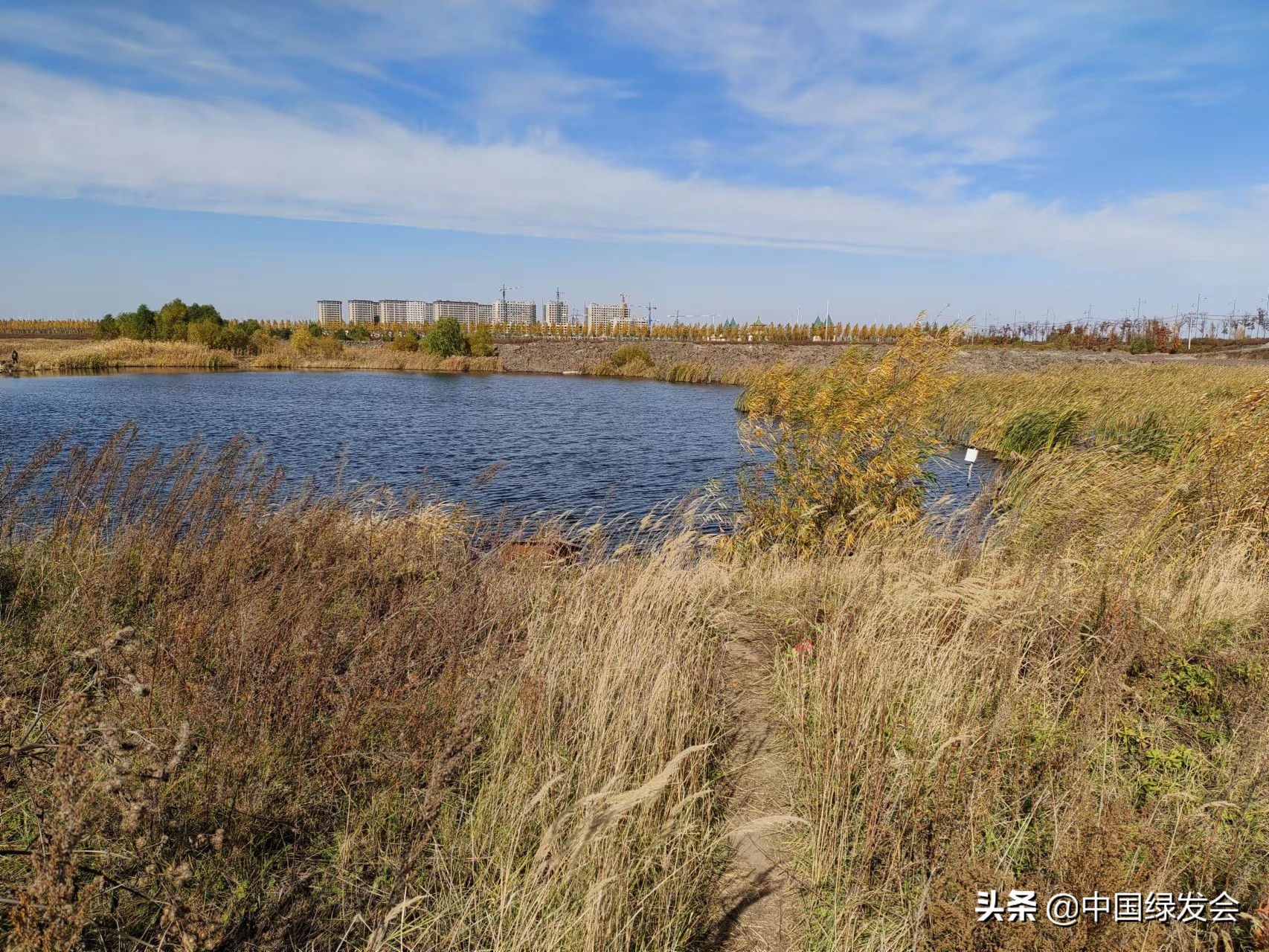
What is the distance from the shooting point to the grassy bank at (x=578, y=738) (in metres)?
2.44

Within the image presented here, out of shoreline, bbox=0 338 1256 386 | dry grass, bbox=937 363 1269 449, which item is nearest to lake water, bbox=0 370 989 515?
dry grass, bbox=937 363 1269 449

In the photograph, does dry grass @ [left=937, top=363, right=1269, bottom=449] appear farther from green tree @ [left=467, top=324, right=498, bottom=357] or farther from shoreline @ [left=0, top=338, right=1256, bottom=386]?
green tree @ [left=467, top=324, right=498, bottom=357]

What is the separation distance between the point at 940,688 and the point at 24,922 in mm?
3717

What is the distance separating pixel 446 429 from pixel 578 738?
24.7 m

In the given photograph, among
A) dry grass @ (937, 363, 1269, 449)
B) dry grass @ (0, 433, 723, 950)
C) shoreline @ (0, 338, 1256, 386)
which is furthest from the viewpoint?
shoreline @ (0, 338, 1256, 386)

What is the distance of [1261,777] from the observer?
3.01 metres

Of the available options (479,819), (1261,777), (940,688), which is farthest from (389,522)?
(1261,777)

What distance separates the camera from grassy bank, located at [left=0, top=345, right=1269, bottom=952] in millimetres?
2438

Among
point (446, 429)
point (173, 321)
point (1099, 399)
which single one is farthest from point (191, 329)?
point (1099, 399)

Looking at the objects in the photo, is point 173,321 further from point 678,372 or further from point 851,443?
point 851,443

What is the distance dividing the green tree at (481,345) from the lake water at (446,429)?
1939 centimetres

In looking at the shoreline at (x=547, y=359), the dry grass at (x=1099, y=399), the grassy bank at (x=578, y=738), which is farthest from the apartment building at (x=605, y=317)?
the grassy bank at (x=578, y=738)

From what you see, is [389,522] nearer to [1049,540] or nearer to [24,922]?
[24,922]

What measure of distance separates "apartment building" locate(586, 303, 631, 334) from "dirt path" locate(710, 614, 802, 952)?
114m
